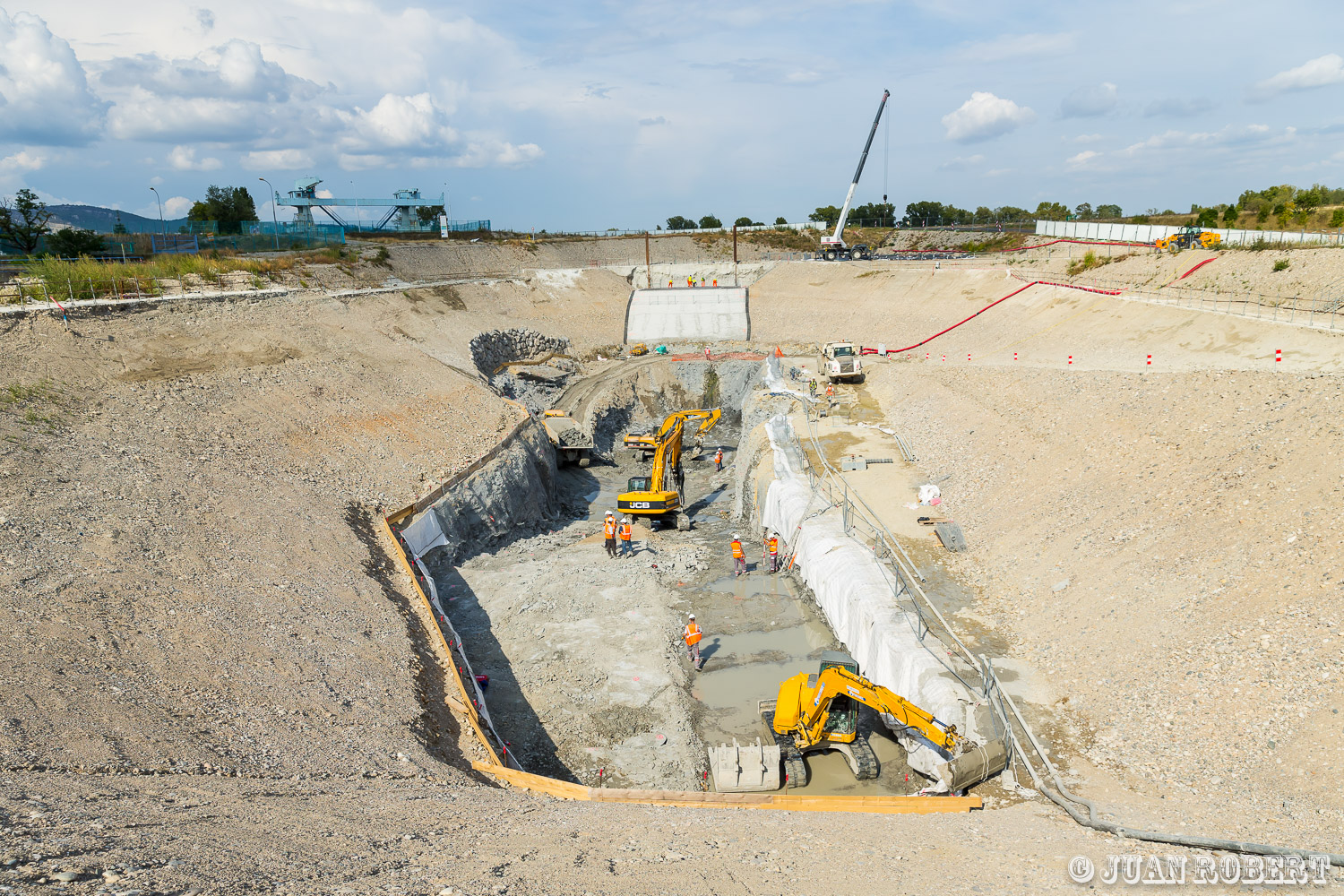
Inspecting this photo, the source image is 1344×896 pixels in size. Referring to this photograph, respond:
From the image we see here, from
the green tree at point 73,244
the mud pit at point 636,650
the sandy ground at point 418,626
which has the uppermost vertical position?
the green tree at point 73,244

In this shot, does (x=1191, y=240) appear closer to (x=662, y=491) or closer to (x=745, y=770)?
(x=662, y=491)

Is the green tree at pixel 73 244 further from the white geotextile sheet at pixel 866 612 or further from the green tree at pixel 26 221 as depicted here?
the white geotextile sheet at pixel 866 612

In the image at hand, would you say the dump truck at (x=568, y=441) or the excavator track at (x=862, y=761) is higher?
the dump truck at (x=568, y=441)

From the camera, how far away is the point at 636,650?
17172mm

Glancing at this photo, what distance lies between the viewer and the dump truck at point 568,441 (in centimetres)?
3456

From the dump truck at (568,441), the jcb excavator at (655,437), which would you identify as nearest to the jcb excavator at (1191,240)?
the jcb excavator at (655,437)

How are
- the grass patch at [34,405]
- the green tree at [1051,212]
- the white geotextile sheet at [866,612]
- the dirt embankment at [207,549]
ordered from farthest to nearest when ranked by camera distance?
1. the green tree at [1051,212]
2. the grass patch at [34,405]
3. the white geotextile sheet at [866,612]
4. the dirt embankment at [207,549]

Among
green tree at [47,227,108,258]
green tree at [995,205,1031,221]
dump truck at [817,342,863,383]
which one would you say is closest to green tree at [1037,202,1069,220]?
green tree at [995,205,1031,221]

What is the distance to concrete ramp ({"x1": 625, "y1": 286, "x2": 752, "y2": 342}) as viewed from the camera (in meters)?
54.5

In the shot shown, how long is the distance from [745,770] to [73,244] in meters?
45.7

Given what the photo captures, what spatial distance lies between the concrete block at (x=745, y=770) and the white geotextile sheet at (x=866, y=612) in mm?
2028

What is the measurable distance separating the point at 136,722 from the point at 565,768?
6.71 metres

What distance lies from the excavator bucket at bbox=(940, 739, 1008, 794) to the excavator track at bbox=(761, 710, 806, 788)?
2.15 m

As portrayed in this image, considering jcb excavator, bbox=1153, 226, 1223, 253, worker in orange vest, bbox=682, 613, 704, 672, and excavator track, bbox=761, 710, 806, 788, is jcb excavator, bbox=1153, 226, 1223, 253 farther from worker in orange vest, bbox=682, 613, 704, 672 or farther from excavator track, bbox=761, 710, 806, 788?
excavator track, bbox=761, 710, 806, 788
